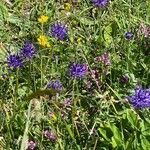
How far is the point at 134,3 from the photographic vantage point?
3.60m

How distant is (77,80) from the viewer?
114 inches

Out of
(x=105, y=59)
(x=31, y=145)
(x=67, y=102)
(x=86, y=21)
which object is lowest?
(x=31, y=145)

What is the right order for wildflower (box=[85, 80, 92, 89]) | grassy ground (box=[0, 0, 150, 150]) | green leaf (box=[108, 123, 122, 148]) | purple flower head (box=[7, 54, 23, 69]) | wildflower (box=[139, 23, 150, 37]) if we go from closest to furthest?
green leaf (box=[108, 123, 122, 148]) → grassy ground (box=[0, 0, 150, 150]) → purple flower head (box=[7, 54, 23, 69]) → wildflower (box=[85, 80, 92, 89]) → wildflower (box=[139, 23, 150, 37])

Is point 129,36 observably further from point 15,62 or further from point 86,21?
point 15,62

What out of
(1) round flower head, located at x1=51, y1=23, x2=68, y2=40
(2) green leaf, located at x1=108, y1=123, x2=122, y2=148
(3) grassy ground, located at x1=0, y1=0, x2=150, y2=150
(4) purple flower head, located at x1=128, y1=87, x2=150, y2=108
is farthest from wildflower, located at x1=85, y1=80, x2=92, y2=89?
(4) purple flower head, located at x1=128, y1=87, x2=150, y2=108

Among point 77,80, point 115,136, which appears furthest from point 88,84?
point 115,136

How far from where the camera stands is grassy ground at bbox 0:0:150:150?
8.04ft

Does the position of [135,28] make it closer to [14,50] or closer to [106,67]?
[106,67]

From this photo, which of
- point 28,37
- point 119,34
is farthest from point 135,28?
point 28,37

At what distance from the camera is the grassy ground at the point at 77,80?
245cm

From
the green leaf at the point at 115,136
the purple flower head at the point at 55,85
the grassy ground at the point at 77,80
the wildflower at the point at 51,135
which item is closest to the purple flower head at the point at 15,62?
the grassy ground at the point at 77,80

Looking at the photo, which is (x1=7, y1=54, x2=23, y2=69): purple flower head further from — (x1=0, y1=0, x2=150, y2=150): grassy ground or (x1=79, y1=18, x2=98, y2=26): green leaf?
(x1=79, y1=18, x2=98, y2=26): green leaf

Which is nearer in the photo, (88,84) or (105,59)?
(88,84)

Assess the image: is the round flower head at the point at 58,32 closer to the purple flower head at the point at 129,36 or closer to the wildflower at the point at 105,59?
the wildflower at the point at 105,59
